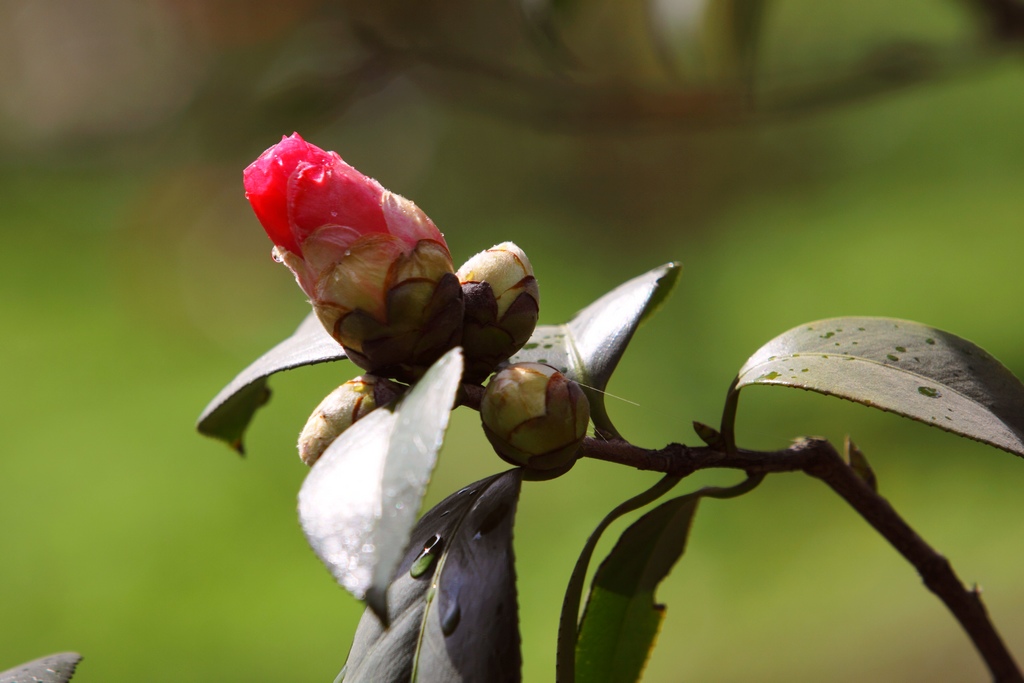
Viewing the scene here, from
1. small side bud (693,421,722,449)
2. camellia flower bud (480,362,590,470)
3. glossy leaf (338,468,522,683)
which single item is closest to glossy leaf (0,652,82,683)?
glossy leaf (338,468,522,683)

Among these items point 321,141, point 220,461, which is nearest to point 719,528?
point 220,461

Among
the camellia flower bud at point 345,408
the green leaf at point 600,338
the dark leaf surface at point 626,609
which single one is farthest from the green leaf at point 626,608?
the camellia flower bud at point 345,408

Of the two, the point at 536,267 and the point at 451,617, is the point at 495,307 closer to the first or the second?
the point at 451,617

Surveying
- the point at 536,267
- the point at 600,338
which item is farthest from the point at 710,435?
the point at 536,267

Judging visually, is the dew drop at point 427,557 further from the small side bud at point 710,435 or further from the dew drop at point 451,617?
the small side bud at point 710,435

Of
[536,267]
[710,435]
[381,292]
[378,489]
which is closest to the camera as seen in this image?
[378,489]

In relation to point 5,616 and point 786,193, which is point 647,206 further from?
point 5,616

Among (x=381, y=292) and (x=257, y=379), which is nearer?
(x=381, y=292)
